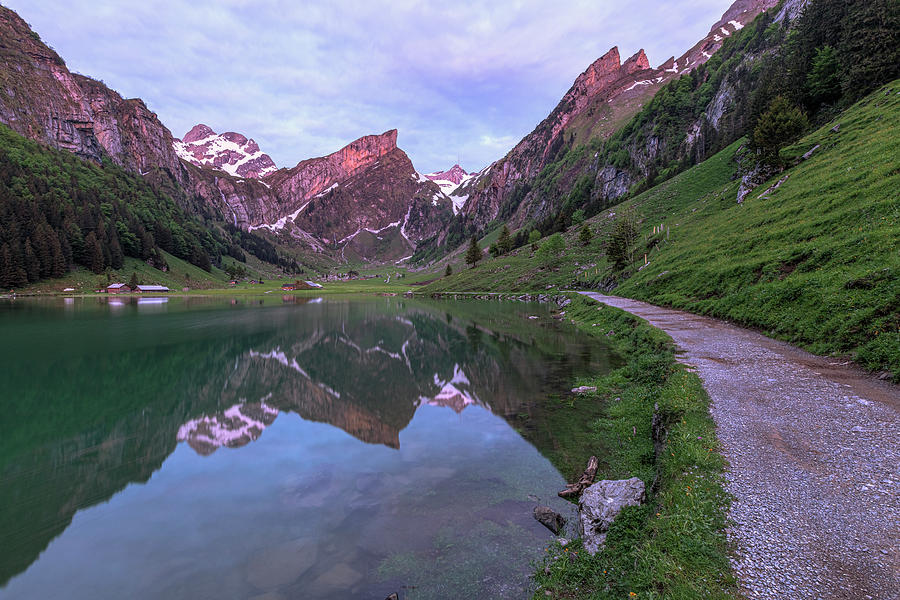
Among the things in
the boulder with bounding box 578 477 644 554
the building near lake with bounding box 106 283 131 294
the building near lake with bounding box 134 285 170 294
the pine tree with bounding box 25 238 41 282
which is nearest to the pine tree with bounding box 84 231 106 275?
the building near lake with bounding box 106 283 131 294

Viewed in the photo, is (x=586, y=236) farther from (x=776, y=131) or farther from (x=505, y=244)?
(x=505, y=244)

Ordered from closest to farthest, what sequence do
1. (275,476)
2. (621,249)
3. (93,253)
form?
1. (275,476)
2. (621,249)
3. (93,253)

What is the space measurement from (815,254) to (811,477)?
71.9ft

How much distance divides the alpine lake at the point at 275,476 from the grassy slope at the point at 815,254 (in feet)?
35.3

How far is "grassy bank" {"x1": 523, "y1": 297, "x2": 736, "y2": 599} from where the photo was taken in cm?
558

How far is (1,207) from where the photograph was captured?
115188mm

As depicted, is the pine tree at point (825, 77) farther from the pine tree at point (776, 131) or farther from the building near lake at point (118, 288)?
the building near lake at point (118, 288)

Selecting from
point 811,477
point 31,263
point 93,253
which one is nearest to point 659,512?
point 811,477

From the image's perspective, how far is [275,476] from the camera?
13617 mm

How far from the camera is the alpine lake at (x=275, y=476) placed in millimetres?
8609

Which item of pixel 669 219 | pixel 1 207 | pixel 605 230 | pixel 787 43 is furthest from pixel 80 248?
pixel 787 43

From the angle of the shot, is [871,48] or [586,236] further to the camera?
[586,236]

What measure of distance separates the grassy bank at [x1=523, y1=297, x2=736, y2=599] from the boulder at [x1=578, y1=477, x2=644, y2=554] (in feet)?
0.72

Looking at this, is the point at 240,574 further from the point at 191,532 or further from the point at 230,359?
the point at 230,359
